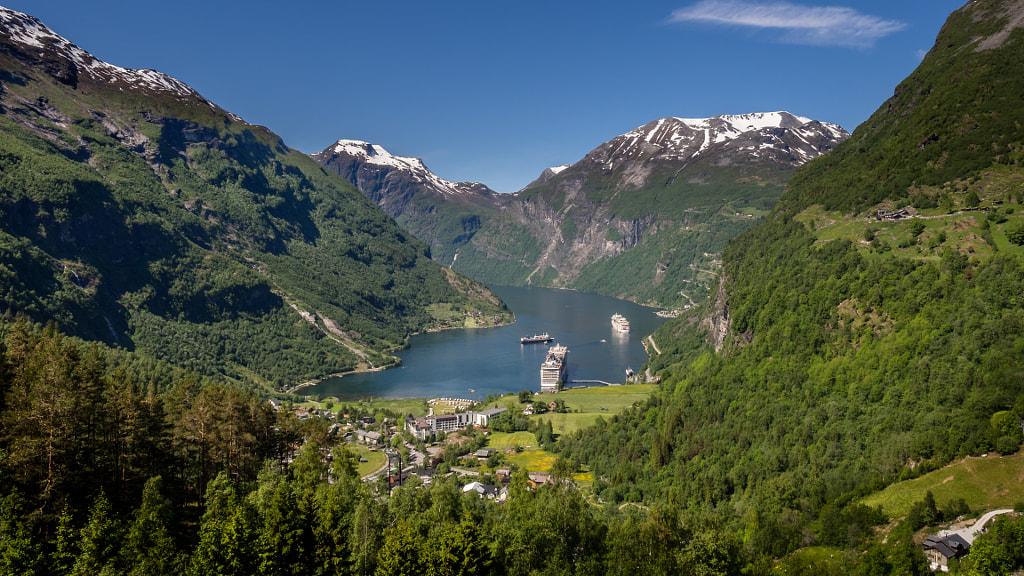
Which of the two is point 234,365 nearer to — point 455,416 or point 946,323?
point 455,416

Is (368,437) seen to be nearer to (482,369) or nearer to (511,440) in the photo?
(511,440)

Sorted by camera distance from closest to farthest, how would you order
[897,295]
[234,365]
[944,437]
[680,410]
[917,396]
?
[944,437] → [917,396] → [897,295] → [680,410] → [234,365]

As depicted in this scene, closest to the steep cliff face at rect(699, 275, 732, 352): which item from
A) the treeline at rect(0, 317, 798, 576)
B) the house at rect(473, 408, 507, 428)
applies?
the house at rect(473, 408, 507, 428)

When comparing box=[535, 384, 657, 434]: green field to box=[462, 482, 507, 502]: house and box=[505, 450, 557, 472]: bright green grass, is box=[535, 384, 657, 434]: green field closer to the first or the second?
box=[505, 450, 557, 472]: bright green grass

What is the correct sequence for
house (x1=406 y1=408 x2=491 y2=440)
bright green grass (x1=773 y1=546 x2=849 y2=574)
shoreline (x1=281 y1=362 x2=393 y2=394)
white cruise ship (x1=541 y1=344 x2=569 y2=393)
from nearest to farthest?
bright green grass (x1=773 y1=546 x2=849 y2=574), house (x1=406 y1=408 x2=491 y2=440), white cruise ship (x1=541 y1=344 x2=569 y2=393), shoreline (x1=281 y1=362 x2=393 y2=394)

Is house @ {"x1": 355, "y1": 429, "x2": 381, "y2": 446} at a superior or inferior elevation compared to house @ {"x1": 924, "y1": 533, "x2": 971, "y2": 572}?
inferior

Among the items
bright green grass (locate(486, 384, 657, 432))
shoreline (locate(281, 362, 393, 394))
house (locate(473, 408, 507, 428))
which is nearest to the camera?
bright green grass (locate(486, 384, 657, 432))

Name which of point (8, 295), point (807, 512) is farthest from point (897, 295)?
→ point (8, 295)

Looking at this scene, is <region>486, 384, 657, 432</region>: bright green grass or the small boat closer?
<region>486, 384, 657, 432</region>: bright green grass
